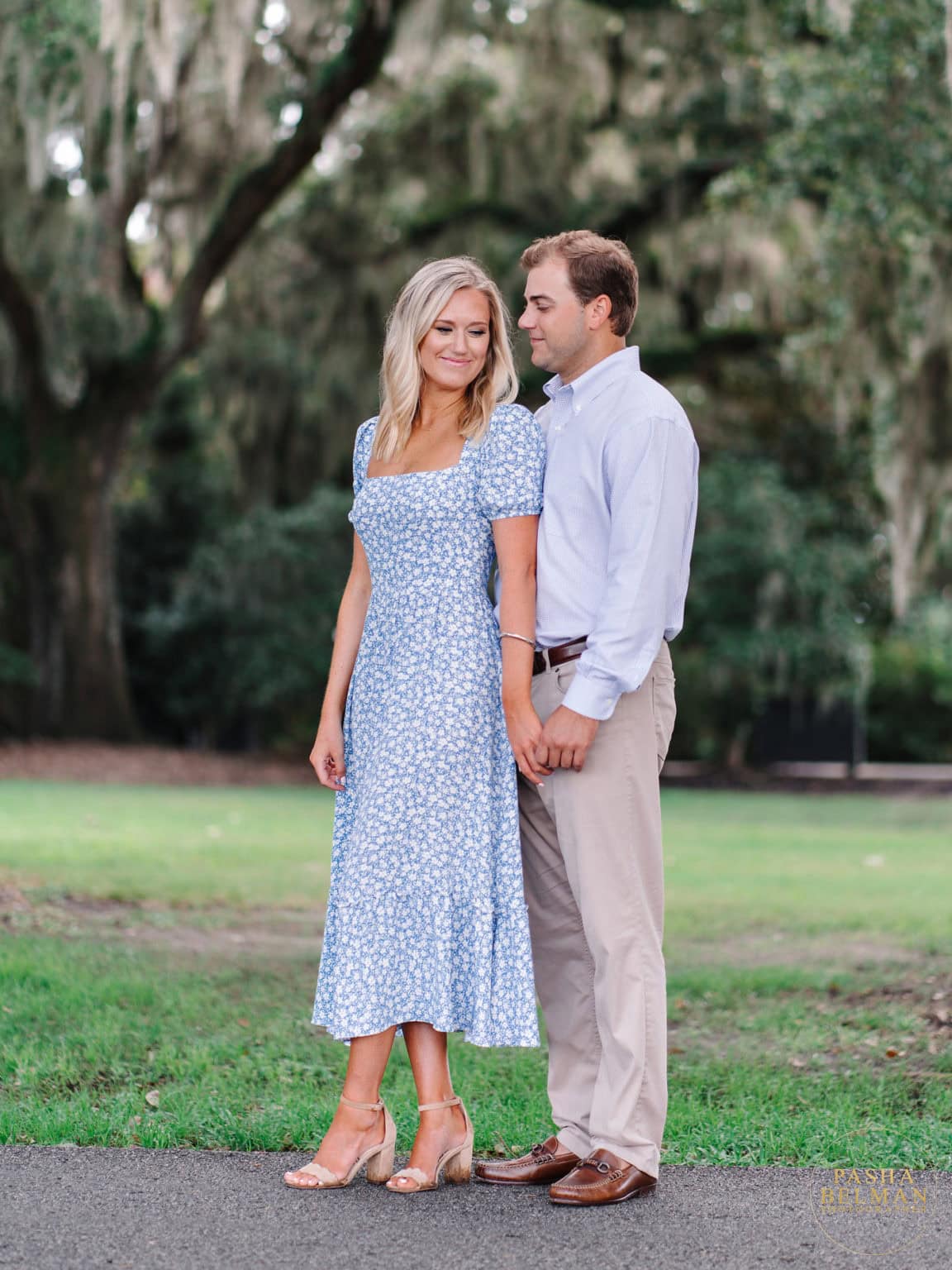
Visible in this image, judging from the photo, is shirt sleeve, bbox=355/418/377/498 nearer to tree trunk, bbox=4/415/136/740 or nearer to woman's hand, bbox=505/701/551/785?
woman's hand, bbox=505/701/551/785

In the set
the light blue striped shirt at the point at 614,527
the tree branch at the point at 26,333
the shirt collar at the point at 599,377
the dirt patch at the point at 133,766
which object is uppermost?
the tree branch at the point at 26,333

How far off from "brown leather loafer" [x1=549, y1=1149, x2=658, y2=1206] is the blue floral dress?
1.01ft

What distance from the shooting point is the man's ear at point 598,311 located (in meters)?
3.50

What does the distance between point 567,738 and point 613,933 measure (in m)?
0.45

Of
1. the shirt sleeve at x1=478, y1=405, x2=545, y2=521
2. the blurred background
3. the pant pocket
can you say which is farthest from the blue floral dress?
the blurred background

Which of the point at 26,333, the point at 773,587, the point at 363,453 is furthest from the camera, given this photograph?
the point at 773,587

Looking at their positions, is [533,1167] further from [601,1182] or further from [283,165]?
[283,165]

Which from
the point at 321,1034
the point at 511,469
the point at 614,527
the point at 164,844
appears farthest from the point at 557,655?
the point at 164,844

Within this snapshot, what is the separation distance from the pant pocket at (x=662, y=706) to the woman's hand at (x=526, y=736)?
0.90 feet

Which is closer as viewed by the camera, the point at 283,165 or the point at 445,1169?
the point at 445,1169

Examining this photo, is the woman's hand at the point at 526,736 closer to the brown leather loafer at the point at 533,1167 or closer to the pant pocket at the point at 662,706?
the pant pocket at the point at 662,706

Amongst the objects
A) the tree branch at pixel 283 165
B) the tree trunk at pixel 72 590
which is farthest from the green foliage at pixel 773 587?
the tree trunk at pixel 72 590

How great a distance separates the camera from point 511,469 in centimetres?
345

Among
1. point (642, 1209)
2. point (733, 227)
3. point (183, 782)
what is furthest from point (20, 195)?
point (642, 1209)
